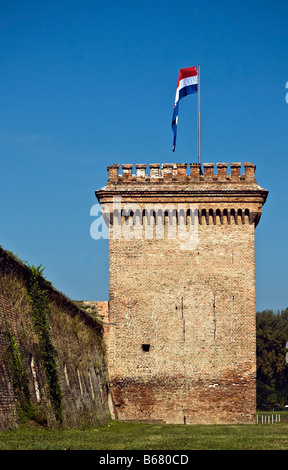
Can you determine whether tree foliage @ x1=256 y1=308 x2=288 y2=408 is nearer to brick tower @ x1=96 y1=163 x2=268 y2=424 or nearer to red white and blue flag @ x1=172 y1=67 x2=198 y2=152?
brick tower @ x1=96 y1=163 x2=268 y2=424

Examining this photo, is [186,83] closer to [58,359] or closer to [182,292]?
[182,292]

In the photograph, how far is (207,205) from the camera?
29844mm

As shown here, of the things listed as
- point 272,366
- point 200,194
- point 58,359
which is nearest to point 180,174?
point 200,194

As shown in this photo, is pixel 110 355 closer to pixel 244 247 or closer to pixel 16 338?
pixel 244 247

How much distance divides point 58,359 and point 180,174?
10.6 metres

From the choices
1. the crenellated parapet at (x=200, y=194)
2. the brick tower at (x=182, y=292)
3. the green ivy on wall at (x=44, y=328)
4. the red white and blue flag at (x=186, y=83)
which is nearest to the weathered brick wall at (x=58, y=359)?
the green ivy on wall at (x=44, y=328)

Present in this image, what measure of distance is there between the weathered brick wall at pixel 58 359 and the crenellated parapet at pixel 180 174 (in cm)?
552

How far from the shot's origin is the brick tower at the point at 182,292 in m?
28.9

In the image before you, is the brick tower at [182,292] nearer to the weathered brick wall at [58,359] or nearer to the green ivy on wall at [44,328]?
the weathered brick wall at [58,359]

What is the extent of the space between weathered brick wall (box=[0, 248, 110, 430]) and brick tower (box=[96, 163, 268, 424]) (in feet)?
4.33

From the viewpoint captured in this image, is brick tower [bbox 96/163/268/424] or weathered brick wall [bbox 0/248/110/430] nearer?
weathered brick wall [bbox 0/248/110/430]

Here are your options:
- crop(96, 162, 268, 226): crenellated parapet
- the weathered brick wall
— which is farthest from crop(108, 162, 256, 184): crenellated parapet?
the weathered brick wall

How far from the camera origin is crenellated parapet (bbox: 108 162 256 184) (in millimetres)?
30109
